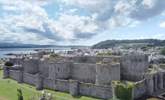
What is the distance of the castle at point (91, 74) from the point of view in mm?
34562

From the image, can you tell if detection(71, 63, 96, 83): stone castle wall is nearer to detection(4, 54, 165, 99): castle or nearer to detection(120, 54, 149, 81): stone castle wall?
detection(4, 54, 165, 99): castle

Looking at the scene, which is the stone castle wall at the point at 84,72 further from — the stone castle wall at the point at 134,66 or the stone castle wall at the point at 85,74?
the stone castle wall at the point at 134,66

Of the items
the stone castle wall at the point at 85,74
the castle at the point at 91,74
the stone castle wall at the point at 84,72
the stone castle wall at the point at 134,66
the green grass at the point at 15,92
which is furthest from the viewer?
the stone castle wall at the point at 84,72

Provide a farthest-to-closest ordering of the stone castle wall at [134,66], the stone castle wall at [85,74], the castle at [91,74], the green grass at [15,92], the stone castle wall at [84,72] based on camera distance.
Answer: the stone castle wall at [84,72] < the stone castle wall at [134,66] < the castle at [91,74] < the stone castle wall at [85,74] < the green grass at [15,92]

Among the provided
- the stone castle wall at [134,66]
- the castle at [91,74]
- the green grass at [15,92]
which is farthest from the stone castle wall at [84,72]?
the green grass at [15,92]

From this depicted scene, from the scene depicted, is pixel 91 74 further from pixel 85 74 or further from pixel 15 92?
pixel 15 92

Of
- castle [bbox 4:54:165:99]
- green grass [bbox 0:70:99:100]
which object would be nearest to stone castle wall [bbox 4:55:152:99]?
castle [bbox 4:54:165:99]

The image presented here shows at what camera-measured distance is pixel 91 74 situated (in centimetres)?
3944

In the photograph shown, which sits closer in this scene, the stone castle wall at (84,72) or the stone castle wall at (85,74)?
the stone castle wall at (85,74)

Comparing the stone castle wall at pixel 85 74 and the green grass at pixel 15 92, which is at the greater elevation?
the stone castle wall at pixel 85 74

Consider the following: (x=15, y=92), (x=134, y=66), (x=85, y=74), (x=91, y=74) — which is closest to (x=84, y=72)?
(x=85, y=74)

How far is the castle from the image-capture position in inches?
1361

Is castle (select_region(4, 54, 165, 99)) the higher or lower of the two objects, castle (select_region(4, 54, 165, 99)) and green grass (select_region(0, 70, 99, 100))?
the higher

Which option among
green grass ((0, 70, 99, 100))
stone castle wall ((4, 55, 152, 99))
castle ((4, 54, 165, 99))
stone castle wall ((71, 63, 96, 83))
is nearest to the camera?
green grass ((0, 70, 99, 100))
